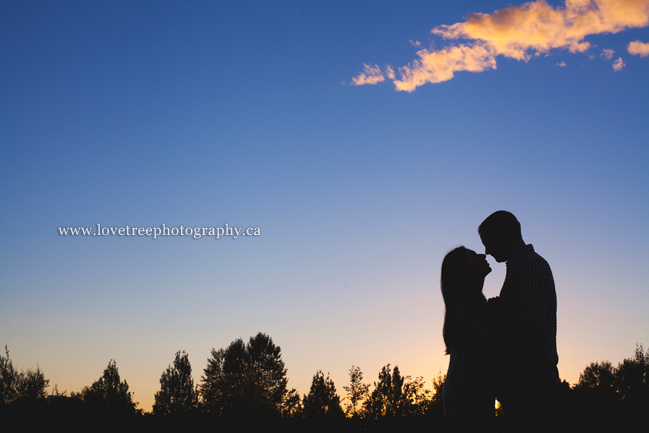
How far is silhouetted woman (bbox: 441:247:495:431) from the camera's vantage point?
11.0 feet

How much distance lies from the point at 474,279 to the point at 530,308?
1.66 feet

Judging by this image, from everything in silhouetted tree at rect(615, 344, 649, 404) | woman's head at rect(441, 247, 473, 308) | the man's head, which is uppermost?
the man's head

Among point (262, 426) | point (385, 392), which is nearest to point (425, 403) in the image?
point (385, 392)

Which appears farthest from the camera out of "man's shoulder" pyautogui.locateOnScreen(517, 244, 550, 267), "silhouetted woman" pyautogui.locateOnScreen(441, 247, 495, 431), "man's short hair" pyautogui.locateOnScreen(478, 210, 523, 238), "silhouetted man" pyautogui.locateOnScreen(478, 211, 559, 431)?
"man's short hair" pyautogui.locateOnScreen(478, 210, 523, 238)

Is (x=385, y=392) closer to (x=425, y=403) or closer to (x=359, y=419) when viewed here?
(x=425, y=403)

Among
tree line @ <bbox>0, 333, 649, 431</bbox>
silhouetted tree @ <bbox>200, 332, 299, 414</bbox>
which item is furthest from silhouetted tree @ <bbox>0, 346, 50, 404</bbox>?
silhouetted tree @ <bbox>200, 332, 299, 414</bbox>

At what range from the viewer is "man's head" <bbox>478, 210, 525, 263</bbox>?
12.5 feet

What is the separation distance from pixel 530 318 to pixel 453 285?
2.18ft

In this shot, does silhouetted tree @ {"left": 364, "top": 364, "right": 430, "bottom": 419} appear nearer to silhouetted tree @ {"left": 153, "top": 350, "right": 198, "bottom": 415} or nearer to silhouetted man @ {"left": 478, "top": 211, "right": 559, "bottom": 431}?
silhouetted tree @ {"left": 153, "top": 350, "right": 198, "bottom": 415}

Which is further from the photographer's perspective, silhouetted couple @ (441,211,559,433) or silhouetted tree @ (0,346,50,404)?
silhouetted tree @ (0,346,50,404)

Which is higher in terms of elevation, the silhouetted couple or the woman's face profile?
the woman's face profile

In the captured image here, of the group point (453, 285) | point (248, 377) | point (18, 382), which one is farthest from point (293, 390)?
point (453, 285)

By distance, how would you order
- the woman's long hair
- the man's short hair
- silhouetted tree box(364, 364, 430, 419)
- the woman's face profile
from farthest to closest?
silhouetted tree box(364, 364, 430, 419) < the man's short hair < the woman's face profile < the woman's long hair

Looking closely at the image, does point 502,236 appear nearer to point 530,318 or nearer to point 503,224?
point 503,224
